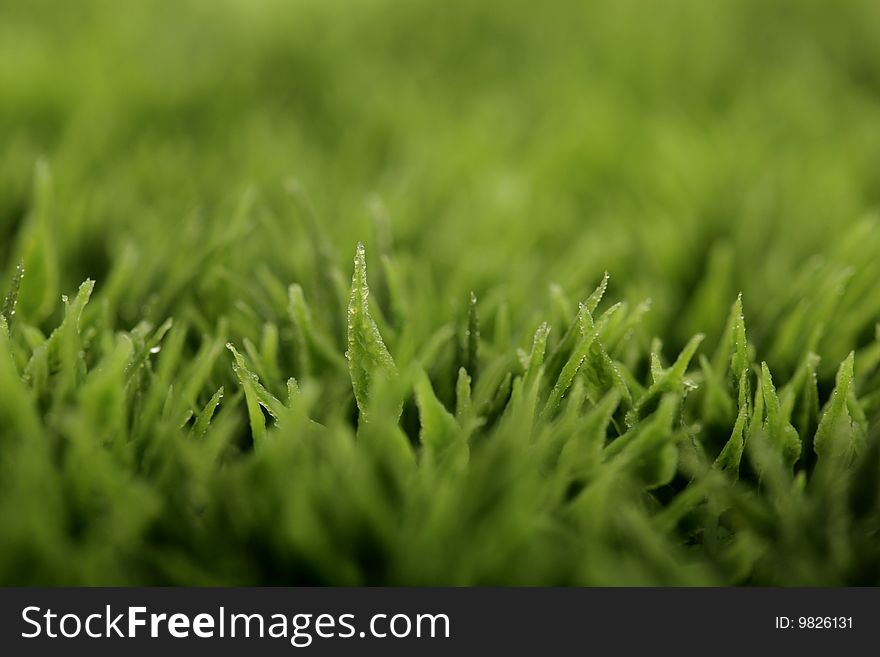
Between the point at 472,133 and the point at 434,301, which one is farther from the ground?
the point at 472,133

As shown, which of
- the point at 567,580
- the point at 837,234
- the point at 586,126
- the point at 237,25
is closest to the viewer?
the point at 567,580

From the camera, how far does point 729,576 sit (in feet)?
1.22

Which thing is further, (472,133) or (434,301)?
(472,133)

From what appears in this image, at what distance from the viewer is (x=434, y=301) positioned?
546mm

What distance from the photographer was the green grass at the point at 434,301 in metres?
0.36

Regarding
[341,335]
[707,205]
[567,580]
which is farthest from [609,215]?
[567,580]

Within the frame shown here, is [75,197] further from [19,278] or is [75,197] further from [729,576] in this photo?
[729,576]

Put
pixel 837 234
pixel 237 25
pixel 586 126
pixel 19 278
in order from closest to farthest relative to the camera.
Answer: pixel 19 278, pixel 837 234, pixel 586 126, pixel 237 25

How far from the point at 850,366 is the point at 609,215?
0.27 metres

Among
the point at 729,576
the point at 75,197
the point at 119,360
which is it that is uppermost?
the point at 75,197

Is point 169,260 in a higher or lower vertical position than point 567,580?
higher

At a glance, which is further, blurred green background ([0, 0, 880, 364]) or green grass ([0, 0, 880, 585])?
blurred green background ([0, 0, 880, 364])

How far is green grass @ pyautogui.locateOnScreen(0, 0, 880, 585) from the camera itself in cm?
36

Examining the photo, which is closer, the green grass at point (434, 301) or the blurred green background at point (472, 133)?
the green grass at point (434, 301)
